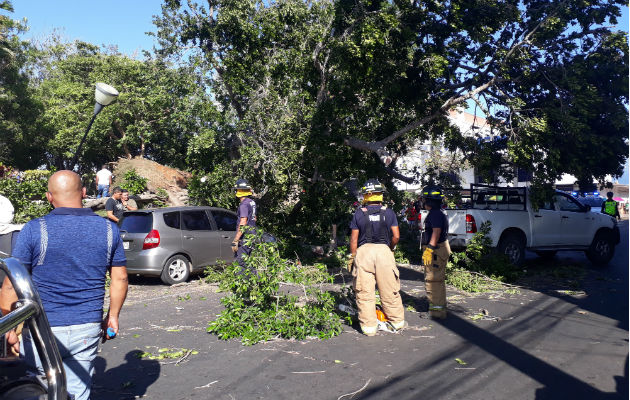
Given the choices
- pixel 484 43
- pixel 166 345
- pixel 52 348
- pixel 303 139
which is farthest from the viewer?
pixel 303 139

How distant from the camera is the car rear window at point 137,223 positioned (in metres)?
10.1

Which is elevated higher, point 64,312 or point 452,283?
point 64,312

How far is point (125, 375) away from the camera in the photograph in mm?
4992

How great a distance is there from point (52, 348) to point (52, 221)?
0.96 metres

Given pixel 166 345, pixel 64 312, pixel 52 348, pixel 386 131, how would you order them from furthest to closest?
pixel 386 131 → pixel 166 345 → pixel 64 312 → pixel 52 348

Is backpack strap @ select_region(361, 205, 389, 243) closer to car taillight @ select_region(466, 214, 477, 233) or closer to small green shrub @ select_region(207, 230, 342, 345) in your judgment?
small green shrub @ select_region(207, 230, 342, 345)

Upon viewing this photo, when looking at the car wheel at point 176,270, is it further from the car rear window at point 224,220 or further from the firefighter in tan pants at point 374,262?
the firefighter in tan pants at point 374,262

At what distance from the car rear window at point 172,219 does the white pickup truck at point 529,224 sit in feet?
18.9

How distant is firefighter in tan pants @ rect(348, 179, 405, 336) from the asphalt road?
256 mm

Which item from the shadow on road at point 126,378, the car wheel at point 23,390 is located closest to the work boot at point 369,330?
the shadow on road at point 126,378

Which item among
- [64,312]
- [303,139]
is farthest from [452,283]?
[64,312]

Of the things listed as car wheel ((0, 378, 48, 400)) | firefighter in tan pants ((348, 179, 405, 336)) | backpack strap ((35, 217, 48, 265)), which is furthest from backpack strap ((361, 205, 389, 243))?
car wheel ((0, 378, 48, 400))

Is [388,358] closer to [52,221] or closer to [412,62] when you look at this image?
[52,221]

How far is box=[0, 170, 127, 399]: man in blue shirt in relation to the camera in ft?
9.92
